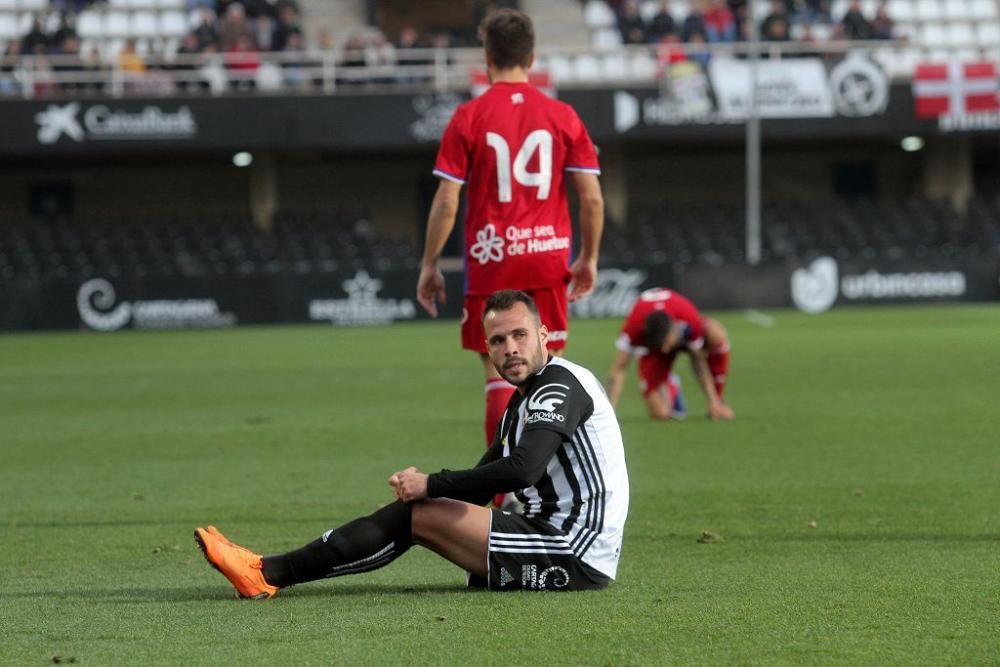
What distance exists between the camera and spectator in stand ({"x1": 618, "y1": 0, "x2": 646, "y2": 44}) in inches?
1359

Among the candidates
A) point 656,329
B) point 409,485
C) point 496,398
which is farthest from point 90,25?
point 409,485

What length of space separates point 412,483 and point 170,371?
555 inches

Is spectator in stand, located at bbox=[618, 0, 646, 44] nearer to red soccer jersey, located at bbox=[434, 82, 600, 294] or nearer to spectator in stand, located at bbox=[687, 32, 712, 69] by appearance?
spectator in stand, located at bbox=[687, 32, 712, 69]

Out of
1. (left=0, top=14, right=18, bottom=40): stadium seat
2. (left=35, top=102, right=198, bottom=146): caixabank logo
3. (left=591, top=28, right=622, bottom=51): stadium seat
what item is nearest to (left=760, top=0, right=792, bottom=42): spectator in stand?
(left=591, top=28, right=622, bottom=51): stadium seat

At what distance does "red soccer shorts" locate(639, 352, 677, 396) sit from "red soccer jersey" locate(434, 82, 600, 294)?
527cm

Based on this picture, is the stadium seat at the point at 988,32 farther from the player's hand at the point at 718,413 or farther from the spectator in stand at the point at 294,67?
the player's hand at the point at 718,413

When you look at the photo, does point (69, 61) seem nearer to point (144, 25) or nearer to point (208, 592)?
point (144, 25)

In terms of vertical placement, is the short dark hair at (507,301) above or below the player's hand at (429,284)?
above

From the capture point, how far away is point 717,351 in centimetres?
1288

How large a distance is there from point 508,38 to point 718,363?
600cm

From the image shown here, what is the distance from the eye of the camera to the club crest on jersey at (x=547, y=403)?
5488 mm

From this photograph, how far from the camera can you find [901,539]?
700 cm

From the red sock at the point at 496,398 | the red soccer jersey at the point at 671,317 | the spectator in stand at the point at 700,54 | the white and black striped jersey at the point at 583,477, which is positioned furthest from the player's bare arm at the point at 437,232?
the spectator in stand at the point at 700,54

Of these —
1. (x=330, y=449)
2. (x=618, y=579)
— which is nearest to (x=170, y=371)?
(x=330, y=449)
